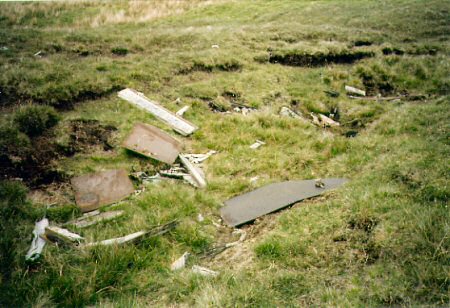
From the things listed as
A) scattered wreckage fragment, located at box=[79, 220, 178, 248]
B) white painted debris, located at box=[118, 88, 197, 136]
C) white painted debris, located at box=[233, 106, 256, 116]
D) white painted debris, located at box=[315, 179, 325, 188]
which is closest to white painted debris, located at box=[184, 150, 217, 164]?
white painted debris, located at box=[118, 88, 197, 136]

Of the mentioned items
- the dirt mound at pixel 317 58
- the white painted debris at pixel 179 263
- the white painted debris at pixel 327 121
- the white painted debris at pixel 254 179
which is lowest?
the white painted debris at pixel 179 263

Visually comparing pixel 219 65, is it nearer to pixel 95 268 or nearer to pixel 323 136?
pixel 323 136

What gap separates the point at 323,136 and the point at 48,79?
22.6 feet

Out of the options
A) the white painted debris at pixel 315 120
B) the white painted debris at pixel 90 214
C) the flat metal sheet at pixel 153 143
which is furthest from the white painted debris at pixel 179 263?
the white painted debris at pixel 315 120

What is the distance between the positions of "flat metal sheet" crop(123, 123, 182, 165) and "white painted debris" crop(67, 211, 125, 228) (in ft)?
5.29

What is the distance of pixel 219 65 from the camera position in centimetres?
1071

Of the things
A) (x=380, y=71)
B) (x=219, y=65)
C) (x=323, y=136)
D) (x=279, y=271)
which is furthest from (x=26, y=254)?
(x=380, y=71)

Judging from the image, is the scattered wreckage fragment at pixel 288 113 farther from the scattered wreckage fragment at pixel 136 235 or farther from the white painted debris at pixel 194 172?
the scattered wreckage fragment at pixel 136 235

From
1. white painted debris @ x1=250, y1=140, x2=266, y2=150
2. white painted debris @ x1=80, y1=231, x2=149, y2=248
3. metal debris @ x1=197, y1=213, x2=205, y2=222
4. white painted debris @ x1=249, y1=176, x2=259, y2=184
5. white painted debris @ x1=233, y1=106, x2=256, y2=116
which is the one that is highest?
white painted debris @ x1=233, y1=106, x2=256, y2=116

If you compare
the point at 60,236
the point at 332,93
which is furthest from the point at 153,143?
the point at 332,93

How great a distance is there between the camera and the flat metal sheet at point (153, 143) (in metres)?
6.56

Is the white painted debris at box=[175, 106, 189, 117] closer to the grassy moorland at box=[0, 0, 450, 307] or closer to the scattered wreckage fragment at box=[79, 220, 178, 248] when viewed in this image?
the grassy moorland at box=[0, 0, 450, 307]

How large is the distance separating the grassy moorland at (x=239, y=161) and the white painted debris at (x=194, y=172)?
0.60ft

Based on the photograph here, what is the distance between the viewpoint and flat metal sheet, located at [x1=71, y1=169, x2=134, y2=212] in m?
5.33
